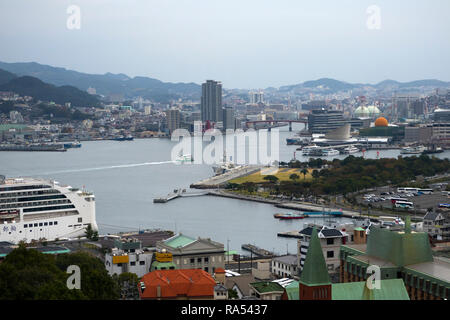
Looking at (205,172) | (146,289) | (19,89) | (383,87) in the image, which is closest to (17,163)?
(205,172)

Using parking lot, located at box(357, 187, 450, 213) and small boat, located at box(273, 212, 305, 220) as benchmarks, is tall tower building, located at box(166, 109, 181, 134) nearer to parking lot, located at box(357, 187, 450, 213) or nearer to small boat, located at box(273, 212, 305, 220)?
parking lot, located at box(357, 187, 450, 213)

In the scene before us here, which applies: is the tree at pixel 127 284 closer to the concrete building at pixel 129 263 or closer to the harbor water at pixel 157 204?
the concrete building at pixel 129 263

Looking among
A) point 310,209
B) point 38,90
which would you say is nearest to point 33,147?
point 310,209

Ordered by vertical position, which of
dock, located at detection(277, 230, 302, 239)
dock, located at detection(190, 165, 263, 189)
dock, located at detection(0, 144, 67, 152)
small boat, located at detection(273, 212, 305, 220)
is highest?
dock, located at detection(277, 230, 302, 239)

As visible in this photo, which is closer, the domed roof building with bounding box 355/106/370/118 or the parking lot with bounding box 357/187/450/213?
the parking lot with bounding box 357/187/450/213

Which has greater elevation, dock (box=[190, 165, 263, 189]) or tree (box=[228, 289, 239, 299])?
tree (box=[228, 289, 239, 299])

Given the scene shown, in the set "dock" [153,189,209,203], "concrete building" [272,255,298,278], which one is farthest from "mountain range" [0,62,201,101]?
"concrete building" [272,255,298,278]

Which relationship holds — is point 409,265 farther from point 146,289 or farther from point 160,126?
point 160,126
